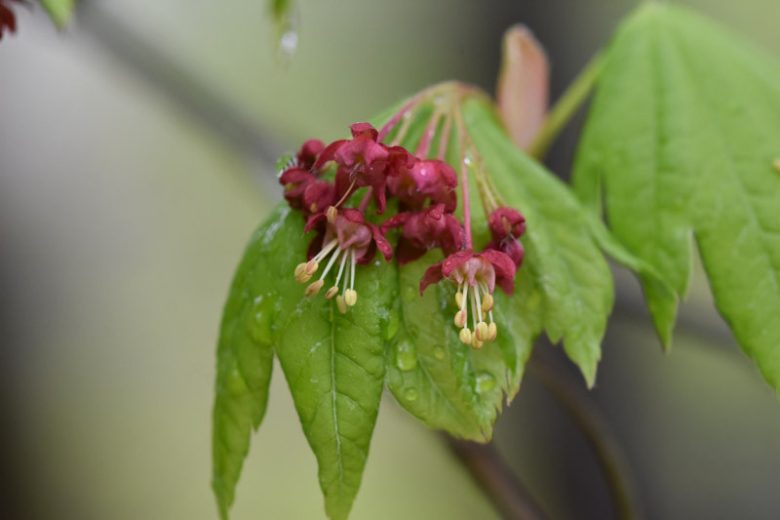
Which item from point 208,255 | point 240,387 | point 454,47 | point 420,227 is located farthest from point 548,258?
point 208,255

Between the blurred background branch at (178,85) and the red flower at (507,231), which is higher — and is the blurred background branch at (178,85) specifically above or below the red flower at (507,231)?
above

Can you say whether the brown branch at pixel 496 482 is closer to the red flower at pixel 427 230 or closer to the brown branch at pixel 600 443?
the brown branch at pixel 600 443

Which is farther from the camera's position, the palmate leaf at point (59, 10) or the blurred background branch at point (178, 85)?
the blurred background branch at point (178, 85)

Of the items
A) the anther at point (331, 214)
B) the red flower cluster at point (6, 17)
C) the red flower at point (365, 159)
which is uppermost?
the red flower cluster at point (6, 17)

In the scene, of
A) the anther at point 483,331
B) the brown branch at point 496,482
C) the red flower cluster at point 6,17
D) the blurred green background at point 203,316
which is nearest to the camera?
the anther at point 483,331

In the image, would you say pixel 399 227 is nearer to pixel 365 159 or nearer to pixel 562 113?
pixel 365 159

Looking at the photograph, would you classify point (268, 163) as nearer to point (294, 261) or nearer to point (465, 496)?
point (294, 261)

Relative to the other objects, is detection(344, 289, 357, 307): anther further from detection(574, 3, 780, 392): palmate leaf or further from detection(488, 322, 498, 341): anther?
detection(574, 3, 780, 392): palmate leaf

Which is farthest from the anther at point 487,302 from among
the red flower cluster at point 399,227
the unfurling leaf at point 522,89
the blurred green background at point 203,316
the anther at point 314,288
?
the blurred green background at point 203,316
